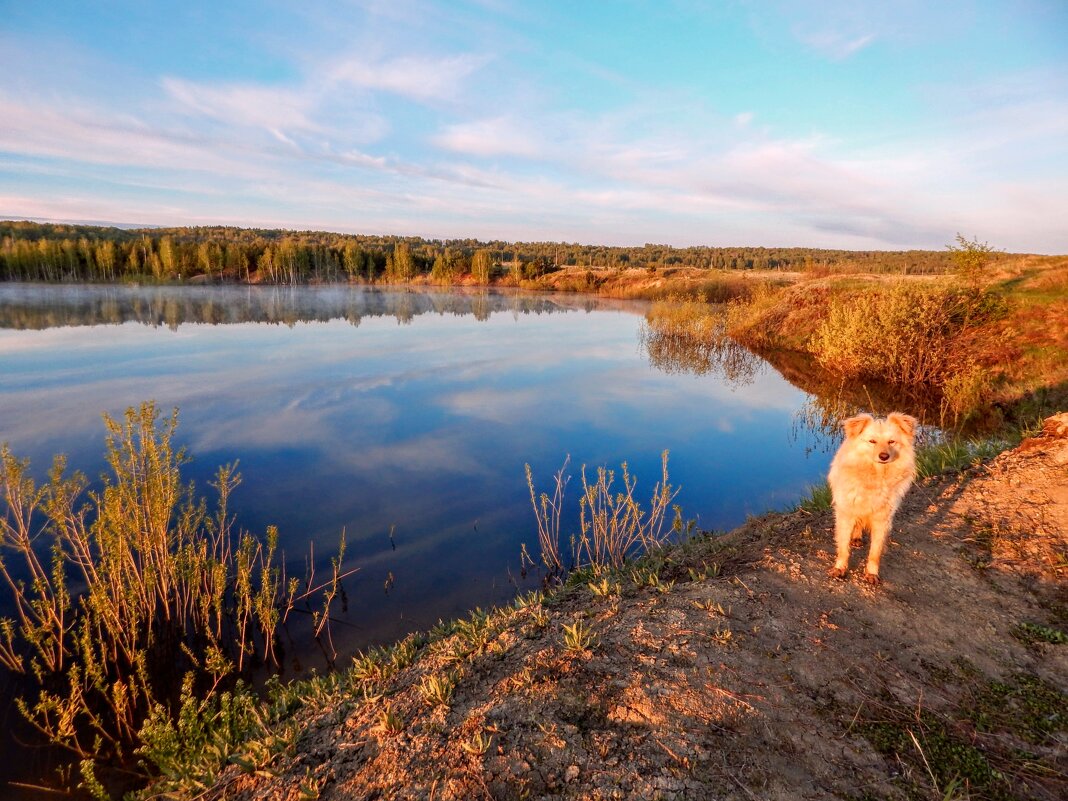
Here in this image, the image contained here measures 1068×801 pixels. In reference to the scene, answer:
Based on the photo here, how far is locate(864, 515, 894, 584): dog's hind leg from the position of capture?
4.27m

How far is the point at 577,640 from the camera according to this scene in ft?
11.7

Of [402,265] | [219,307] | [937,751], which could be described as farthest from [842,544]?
[402,265]

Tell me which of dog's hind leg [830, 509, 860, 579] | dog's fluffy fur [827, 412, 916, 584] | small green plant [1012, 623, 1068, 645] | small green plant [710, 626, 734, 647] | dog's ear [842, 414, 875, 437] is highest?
dog's ear [842, 414, 875, 437]

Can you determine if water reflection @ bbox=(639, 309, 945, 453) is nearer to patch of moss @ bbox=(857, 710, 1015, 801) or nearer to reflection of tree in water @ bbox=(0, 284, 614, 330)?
patch of moss @ bbox=(857, 710, 1015, 801)

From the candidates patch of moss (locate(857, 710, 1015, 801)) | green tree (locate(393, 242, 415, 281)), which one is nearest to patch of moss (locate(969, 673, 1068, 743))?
patch of moss (locate(857, 710, 1015, 801))

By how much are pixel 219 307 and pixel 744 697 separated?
42.7m

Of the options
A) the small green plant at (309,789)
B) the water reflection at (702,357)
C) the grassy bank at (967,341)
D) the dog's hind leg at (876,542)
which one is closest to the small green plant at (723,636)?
the dog's hind leg at (876,542)

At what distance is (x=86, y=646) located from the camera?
163 inches

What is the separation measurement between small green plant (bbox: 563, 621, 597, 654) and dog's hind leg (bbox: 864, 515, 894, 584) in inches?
98.4

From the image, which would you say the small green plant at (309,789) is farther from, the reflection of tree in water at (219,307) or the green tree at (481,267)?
the green tree at (481,267)

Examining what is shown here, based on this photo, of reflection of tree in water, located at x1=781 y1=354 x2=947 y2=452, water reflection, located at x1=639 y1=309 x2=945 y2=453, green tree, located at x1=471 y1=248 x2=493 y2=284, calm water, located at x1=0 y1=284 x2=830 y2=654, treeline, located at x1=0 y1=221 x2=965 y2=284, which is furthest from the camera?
green tree, located at x1=471 y1=248 x2=493 y2=284

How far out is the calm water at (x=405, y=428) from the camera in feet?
25.1

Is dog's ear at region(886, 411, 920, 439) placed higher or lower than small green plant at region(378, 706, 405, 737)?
higher

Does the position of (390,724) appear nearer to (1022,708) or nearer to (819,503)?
(1022,708)
